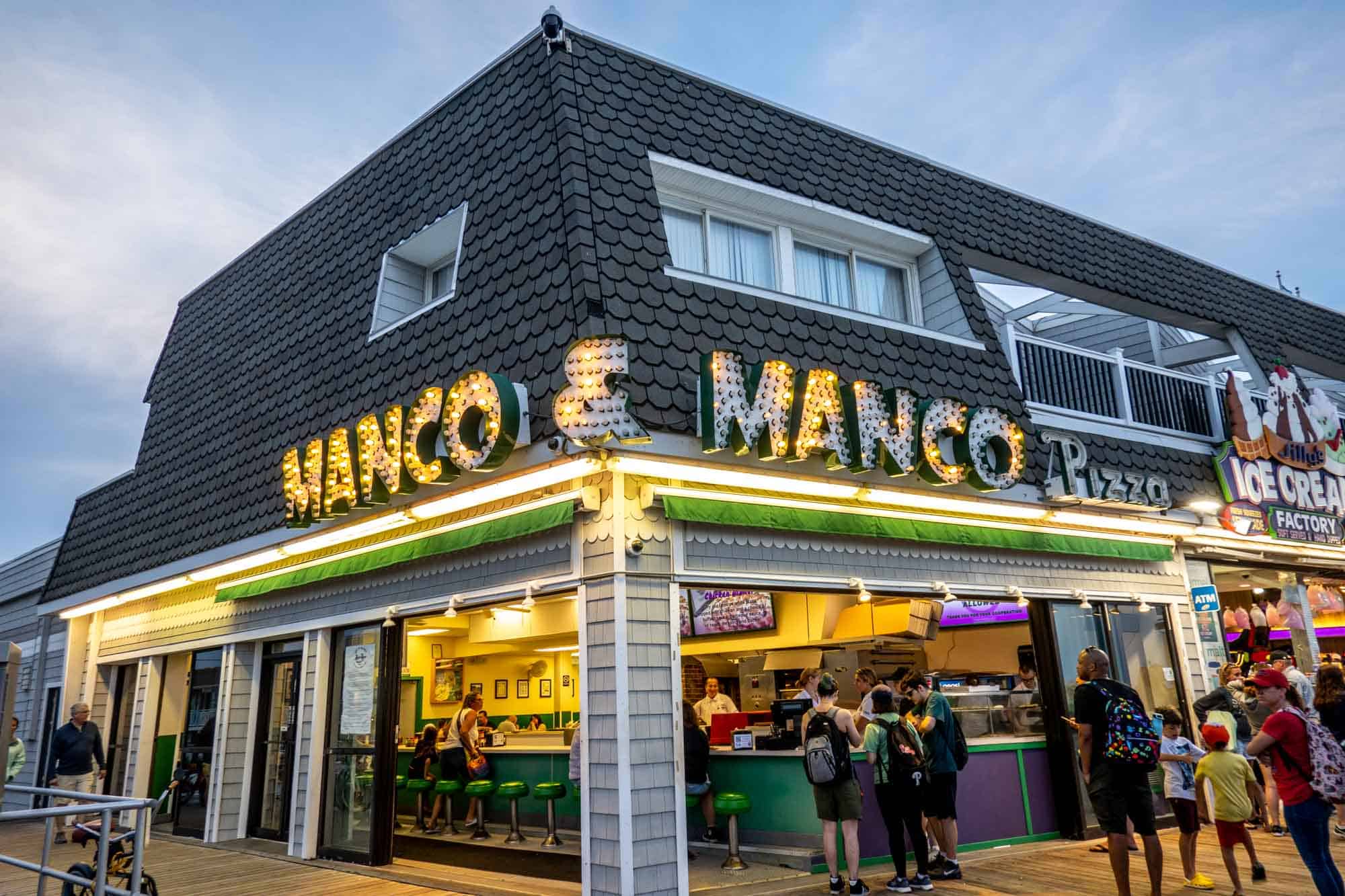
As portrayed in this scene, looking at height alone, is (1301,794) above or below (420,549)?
below

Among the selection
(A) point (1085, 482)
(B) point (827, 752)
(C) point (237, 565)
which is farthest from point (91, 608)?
(A) point (1085, 482)

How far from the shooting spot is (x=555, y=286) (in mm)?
8172

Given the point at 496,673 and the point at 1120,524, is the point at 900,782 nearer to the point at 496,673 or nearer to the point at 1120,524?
the point at 1120,524

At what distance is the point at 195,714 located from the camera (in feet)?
43.7

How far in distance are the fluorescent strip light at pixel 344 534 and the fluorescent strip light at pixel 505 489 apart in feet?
1.18

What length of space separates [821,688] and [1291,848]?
17.0 feet

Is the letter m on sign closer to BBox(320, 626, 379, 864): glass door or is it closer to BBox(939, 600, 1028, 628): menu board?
BBox(320, 626, 379, 864): glass door

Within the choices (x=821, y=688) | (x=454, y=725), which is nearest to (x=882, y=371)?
(x=821, y=688)

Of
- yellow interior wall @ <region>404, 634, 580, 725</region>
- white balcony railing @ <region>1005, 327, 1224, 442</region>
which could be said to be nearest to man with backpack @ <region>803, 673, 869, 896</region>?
white balcony railing @ <region>1005, 327, 1224, 442</region>

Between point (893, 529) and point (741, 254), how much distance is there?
3.35 m

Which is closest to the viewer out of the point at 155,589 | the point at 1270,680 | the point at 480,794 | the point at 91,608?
the point at 1270,680

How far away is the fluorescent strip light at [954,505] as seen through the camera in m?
9.30

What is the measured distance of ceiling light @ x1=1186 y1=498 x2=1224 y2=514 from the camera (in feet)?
40.0

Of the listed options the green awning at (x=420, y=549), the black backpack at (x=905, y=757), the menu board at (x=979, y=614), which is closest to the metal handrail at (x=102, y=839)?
the green awning at (x=420, y=549)
